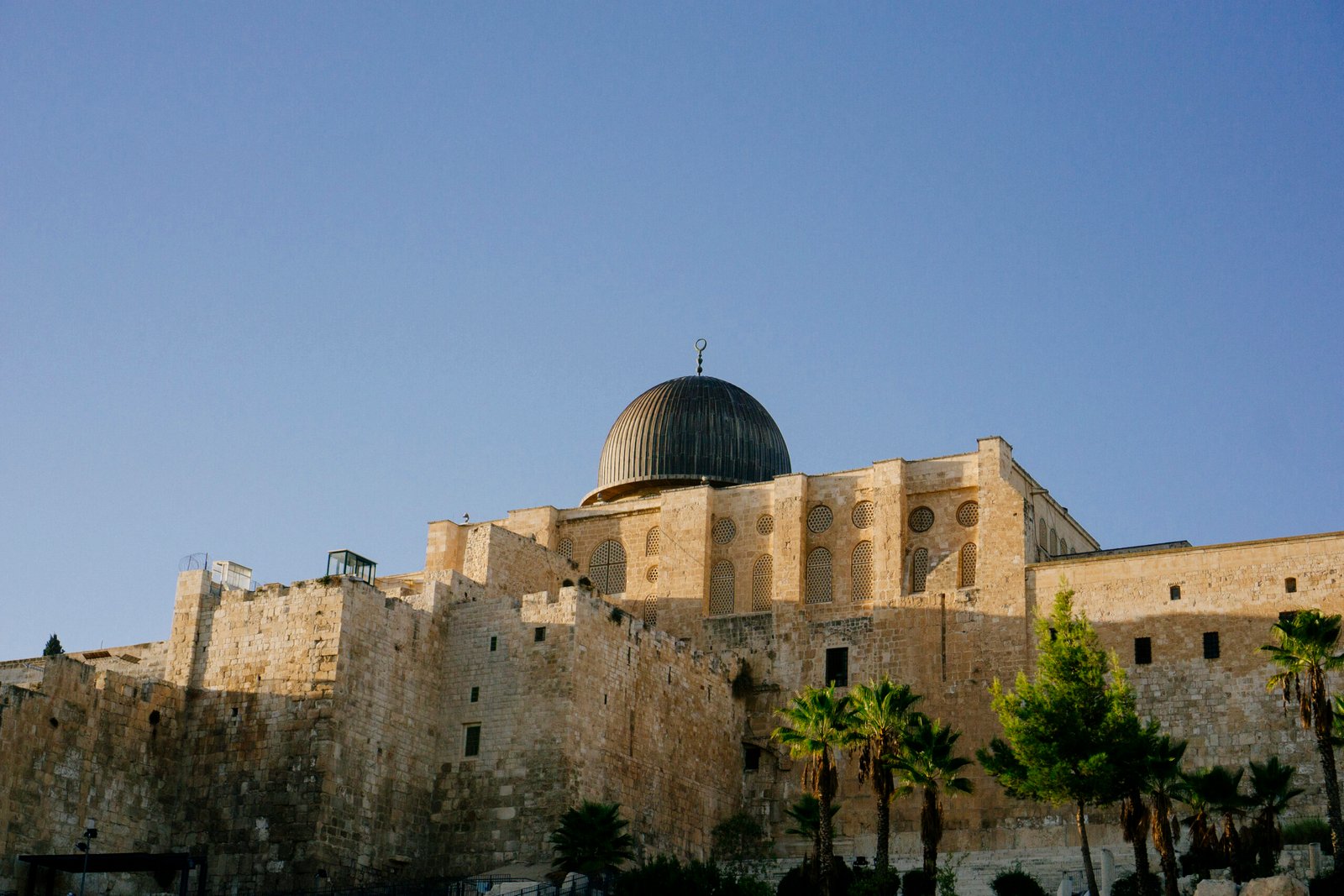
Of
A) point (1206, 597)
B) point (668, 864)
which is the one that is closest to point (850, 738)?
point (668, 864)

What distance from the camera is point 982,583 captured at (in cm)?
4175

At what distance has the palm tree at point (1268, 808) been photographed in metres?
31.2

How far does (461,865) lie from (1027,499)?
17.0 metres

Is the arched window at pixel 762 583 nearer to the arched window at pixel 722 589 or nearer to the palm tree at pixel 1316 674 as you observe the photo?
the arched window at pixel 722 589

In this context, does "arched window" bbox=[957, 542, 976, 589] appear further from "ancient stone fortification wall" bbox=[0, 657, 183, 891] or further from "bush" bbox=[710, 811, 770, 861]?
"ancient stone fortification wall" bbox=[0, 657, 183, 891]

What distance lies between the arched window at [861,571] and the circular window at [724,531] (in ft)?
11.3

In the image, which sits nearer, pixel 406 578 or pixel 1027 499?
pixel 1027 499

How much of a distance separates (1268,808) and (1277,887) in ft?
8.43

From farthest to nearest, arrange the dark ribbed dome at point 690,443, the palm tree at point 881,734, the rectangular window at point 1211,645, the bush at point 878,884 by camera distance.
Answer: the dark ribbed dome at point 690,443 < the rectangular window at point 1211,645 < the palm tree at point 881,734 < the bush at point 878,884

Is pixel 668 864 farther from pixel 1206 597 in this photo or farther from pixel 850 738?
pixel 1206 597

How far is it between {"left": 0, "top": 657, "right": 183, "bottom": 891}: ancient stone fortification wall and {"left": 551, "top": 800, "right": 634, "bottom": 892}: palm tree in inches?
343

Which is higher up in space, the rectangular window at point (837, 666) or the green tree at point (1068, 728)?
the rectangular window at point (837, 666)

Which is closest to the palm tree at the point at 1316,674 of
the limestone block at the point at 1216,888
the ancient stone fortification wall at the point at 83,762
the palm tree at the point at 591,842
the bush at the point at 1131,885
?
the limestone block at the point at 1216,888

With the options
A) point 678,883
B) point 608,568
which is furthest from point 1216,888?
point 608,568
